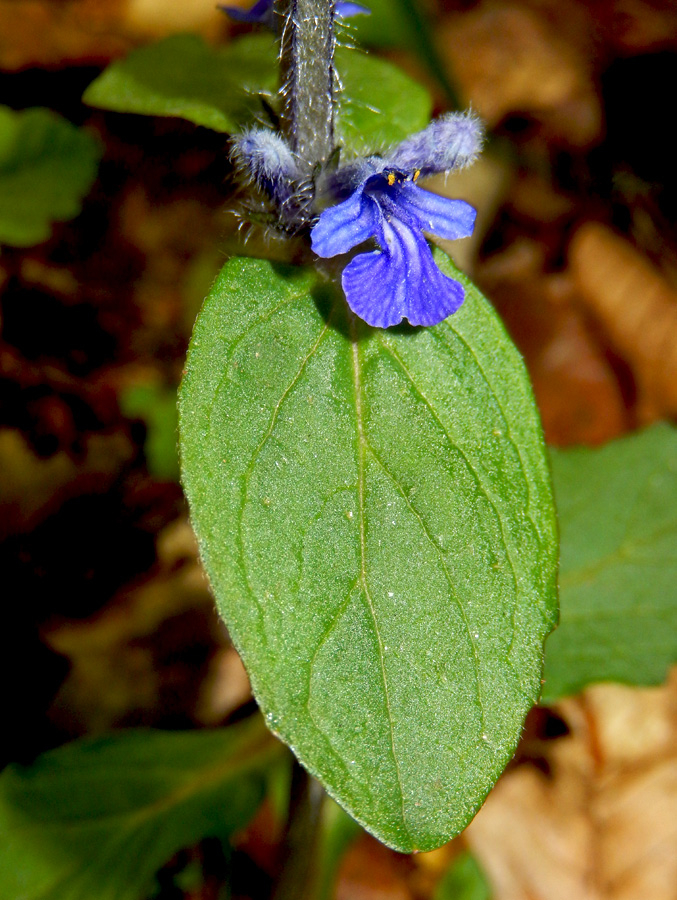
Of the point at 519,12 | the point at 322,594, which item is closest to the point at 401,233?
the point at 322,594

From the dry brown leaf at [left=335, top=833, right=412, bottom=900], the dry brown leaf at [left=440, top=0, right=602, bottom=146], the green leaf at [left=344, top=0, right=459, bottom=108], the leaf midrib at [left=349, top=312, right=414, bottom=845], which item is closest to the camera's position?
the leaf midrib at [left=349, top=312, right=414, bottom=845]

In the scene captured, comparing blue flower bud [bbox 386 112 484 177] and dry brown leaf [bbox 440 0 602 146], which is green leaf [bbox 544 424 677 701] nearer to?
blue flower bud [bbox 386 112 484 177]

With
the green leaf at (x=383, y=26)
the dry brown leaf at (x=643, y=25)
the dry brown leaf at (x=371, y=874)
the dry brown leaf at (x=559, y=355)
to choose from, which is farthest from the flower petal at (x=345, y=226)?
the dry brown leaf at (x=643, y=25)

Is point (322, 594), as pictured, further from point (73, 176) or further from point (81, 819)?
point (73, 176)

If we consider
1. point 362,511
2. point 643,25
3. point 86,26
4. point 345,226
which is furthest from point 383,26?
point 362,511

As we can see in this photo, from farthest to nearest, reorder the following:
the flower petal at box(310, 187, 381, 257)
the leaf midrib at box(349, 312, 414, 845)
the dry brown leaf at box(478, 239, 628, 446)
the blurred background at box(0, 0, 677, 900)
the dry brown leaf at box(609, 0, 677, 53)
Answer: the dry brown leaf at box(609, 0, 677, 53), the dry brown leaf at box(478, 239, 628, 446), the blurred background at box(0, 0, 677, 900), the leaf midrib at box(349, 312, 414, 845), the flower petal at box(310, 187, 381, 257)

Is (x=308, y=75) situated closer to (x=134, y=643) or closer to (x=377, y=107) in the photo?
(x=377, y=107)

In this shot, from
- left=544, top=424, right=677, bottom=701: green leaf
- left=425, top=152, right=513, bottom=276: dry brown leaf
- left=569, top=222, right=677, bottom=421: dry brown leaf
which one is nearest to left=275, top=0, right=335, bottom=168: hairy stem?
left=544, top=424, right=677, bottom=701: green leaf
